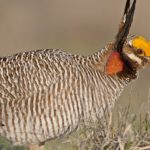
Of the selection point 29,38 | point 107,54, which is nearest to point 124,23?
point 107,54

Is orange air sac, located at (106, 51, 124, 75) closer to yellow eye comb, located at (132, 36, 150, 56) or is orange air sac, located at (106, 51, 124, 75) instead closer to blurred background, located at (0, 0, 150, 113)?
yellow eye comb, located at (132, 36, 150, 56)

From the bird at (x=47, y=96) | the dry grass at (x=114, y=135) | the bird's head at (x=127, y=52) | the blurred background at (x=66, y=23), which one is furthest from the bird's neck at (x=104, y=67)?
the blurred background at (x=66, y=23)

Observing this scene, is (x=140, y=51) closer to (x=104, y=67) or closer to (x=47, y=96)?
(x=104, y=67)

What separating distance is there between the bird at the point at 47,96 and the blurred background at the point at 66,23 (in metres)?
9.11

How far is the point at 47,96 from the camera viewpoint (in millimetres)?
8633

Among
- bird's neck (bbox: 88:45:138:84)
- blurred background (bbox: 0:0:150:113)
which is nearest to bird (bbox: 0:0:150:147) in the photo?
bird's neck (bbox: 88:45:138:84)

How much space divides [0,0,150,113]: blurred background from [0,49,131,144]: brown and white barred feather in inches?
361

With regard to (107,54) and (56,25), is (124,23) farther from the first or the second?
(56,25)

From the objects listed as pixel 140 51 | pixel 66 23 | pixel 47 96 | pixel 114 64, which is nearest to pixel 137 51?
pixel 140 51

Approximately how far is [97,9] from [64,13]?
68 centimetres

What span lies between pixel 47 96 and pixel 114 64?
3.03 feet

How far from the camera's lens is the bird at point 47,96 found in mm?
8617

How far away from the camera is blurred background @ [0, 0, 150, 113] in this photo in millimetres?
18953

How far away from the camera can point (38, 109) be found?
8.60 metres
